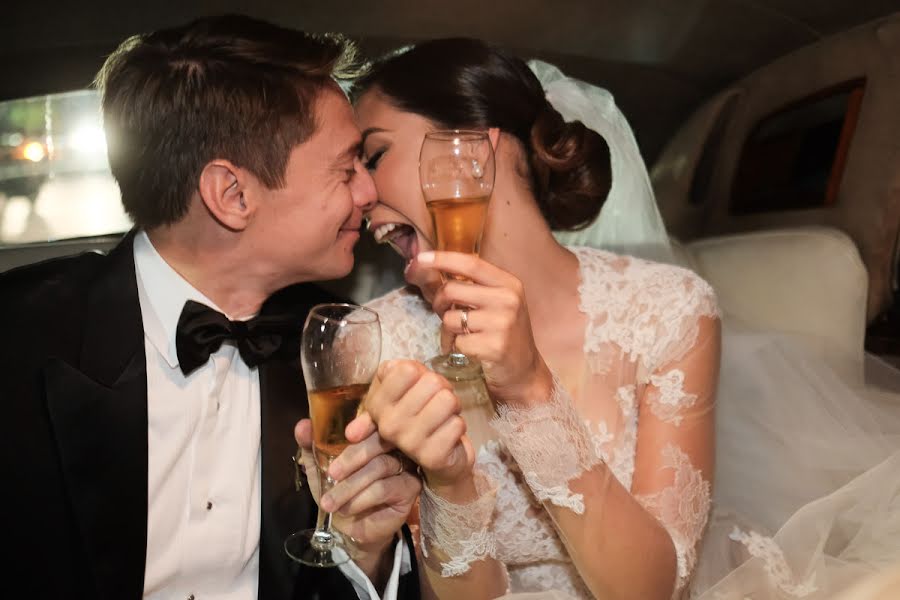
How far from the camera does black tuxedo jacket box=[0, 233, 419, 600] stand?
1.43 m

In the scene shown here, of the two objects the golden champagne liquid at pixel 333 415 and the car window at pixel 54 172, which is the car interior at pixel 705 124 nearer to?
the car window at pixel 54 172

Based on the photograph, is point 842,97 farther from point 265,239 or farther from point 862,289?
point 265,239

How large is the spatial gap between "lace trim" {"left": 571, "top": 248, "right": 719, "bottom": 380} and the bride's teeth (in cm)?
50

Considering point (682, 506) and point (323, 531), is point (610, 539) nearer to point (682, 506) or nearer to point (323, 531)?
point (682, 506)

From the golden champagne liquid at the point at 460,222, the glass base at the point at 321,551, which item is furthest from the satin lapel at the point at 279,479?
the golden champagne liquid at the point at 460,222

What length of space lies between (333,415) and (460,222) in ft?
1.27

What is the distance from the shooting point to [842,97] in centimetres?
321

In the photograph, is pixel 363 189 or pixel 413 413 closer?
pixel 413 413

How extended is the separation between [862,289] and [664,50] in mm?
1560

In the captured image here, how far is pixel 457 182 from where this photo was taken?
1.32m

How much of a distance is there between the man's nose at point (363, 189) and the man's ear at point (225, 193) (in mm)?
240

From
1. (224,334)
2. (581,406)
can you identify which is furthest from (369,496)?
(581,406)

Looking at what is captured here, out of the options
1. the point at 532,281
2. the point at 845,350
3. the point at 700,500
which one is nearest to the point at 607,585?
the point at 700,500

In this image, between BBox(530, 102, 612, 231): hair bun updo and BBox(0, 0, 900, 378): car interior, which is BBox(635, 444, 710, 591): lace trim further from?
BBox(0, 0, 900, 378): car interior
